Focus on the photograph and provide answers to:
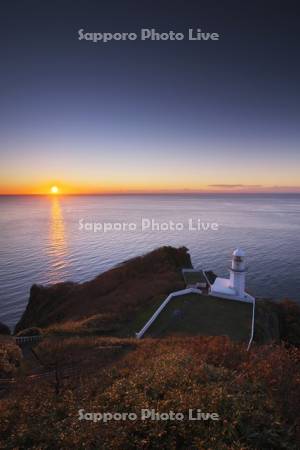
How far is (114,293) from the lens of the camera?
35562mm

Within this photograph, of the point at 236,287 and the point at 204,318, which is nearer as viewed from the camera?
the point at 204,318

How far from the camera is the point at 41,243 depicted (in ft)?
242

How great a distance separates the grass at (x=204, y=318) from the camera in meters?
21.0

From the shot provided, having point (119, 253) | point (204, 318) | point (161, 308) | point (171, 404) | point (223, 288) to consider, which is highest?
point (171, 404)

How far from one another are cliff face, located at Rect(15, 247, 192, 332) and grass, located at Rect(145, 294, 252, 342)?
3.93 meters

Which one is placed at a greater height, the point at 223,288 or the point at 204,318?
the point at 223,288

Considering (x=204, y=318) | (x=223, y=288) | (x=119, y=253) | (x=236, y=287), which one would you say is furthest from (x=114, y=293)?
(x=119, y=253)

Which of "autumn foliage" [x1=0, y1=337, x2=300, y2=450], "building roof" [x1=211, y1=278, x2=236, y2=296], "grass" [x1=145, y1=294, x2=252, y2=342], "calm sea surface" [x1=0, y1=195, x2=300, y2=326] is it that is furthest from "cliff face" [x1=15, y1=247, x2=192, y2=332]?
"autumn foliage" [x1=0, y1=337, x2=300, y2=450]

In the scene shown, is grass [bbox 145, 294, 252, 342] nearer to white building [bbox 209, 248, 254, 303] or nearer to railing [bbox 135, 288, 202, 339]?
railing [bbox 135, 288, 202, 339]

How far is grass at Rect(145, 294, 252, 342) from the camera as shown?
21016 mm

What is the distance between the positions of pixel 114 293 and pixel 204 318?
51.8 ft

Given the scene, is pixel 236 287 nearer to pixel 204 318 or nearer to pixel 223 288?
pixel 223 288

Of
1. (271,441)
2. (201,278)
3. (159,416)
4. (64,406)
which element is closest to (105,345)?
(64,406)

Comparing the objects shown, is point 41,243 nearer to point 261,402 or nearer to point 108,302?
point 108,302
